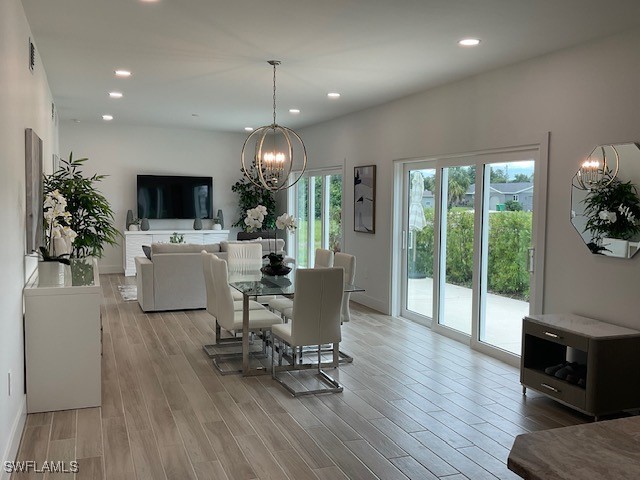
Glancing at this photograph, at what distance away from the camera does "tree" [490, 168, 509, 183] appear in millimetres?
5566

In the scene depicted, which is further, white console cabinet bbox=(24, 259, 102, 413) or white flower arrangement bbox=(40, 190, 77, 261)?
white flower arrangement bbox=(40, 190, 77, 261)

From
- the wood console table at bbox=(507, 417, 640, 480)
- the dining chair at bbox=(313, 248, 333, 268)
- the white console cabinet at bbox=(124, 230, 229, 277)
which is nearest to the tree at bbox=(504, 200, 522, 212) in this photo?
the dining chair at bbox=(313, 248, 333, 268)

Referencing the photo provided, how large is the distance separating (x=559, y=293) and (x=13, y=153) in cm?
414

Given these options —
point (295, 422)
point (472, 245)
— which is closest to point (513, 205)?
point (472, 245)

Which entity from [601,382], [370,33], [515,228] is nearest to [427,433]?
[601,382]

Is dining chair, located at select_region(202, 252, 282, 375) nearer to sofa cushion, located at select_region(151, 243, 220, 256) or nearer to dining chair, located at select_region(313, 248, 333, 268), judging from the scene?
dining chair, located at select_region(313, 248, 333, 268)

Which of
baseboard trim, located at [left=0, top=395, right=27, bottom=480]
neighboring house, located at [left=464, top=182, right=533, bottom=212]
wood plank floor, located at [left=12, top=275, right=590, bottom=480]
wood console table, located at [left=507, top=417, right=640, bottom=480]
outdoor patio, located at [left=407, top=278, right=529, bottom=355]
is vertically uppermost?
neighboring house, located at [left=464, top=182, right=533, bottom=212]

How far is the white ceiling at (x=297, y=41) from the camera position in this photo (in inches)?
153

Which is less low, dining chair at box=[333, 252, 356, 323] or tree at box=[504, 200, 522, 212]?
tree at box=[504, 200, 522, 212]

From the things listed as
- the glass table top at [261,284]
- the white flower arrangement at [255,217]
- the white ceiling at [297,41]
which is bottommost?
the glass table top at [261,284]

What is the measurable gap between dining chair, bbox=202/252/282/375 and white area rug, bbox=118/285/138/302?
119 inches

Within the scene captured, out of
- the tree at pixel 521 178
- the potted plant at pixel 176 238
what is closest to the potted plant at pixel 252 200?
the potted plant at pixel 176 238

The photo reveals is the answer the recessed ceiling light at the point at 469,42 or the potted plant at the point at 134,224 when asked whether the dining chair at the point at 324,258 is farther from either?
the potted plant at the point at 134,224

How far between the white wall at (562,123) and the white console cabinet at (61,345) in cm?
363
